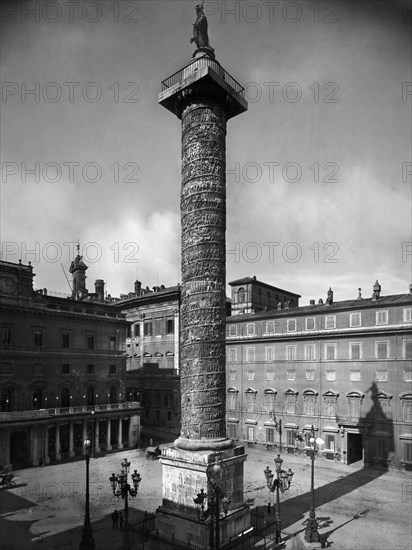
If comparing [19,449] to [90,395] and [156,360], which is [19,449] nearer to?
[90,395]

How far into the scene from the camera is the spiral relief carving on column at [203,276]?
20.6 m

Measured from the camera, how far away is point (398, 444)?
34.7 metres

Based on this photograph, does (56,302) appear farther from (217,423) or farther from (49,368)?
(217,423)

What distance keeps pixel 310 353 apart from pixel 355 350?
413cm

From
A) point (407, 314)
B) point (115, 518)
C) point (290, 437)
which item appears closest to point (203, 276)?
point (115, 518)

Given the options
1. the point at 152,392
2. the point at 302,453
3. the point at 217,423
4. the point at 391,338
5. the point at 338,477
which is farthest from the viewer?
the point at 152,392

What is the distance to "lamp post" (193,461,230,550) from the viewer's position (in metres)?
→ 16.8

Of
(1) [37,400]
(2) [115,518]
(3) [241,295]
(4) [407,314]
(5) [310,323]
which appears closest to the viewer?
(2) [115,518]

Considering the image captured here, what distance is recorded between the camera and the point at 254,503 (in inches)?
1034

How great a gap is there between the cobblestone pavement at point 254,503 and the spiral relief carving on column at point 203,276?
6045 millimetres

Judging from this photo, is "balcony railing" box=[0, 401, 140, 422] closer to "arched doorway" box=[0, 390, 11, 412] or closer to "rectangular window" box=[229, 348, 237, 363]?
"arched doorway" box=[0, 390, 11, 412]

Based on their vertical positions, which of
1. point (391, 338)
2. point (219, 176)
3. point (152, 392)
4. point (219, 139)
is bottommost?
point (152, 392)

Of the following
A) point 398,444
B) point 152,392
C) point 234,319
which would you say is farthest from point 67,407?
point 398,444

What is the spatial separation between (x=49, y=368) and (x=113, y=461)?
9.42 metres
